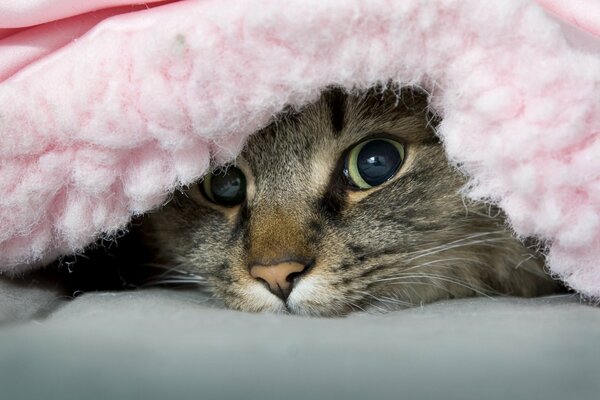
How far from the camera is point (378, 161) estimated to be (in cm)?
118

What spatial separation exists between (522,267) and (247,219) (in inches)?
17.6

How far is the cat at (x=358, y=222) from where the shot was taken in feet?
3.63

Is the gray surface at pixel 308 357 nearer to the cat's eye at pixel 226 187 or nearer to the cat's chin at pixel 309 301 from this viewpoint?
the cat's chin at pixel 309 301

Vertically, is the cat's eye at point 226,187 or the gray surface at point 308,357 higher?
the cat's eye at point 226,187

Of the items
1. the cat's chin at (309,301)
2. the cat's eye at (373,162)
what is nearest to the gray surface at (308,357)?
the cat's chin at (309,301)

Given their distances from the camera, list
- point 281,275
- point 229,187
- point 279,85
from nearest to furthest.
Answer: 1. point 279,85
2. point 281,275
3. point 229,187

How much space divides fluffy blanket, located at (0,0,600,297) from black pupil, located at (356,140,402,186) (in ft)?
0.53

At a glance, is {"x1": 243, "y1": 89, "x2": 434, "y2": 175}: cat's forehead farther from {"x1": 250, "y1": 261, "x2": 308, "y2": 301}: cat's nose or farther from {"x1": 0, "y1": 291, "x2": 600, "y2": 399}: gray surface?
{"x1": 0, "y1": 291, "x2": 600, "y2": 399}: gray surface

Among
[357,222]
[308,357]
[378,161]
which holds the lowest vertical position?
[308,357]

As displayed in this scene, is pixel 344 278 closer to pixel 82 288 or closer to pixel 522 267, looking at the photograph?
pixel 522 267

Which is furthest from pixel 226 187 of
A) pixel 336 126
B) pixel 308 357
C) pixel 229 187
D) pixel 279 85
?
pixel 308 357

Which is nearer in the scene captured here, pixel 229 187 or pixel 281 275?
pixel 281 275

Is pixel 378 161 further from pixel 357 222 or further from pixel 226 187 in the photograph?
pixel 226 187

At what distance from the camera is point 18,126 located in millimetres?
993
